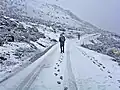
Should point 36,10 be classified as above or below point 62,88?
above

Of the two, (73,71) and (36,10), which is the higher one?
(36,10)

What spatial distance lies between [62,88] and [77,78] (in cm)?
171

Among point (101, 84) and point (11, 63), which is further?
point (11, 63)

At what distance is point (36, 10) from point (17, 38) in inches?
4072

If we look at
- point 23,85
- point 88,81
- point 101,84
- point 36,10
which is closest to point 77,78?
point 88,81

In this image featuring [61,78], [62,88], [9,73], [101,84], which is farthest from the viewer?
[9,73]

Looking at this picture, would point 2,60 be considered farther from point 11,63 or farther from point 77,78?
point 77,78

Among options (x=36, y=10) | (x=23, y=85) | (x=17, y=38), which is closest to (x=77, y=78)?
(x=23, y=85)

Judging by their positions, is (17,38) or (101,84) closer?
(101,84)

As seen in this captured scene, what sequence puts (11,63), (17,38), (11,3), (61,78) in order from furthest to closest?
(11,3) < (17,38) < (11,63) < (61,78)

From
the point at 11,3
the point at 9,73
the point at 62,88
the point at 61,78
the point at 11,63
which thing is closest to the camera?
the point at 62,88

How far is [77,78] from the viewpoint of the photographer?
9.33 m

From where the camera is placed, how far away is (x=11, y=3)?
124625 mm

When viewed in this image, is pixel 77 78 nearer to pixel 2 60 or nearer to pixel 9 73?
pixel 9 73
